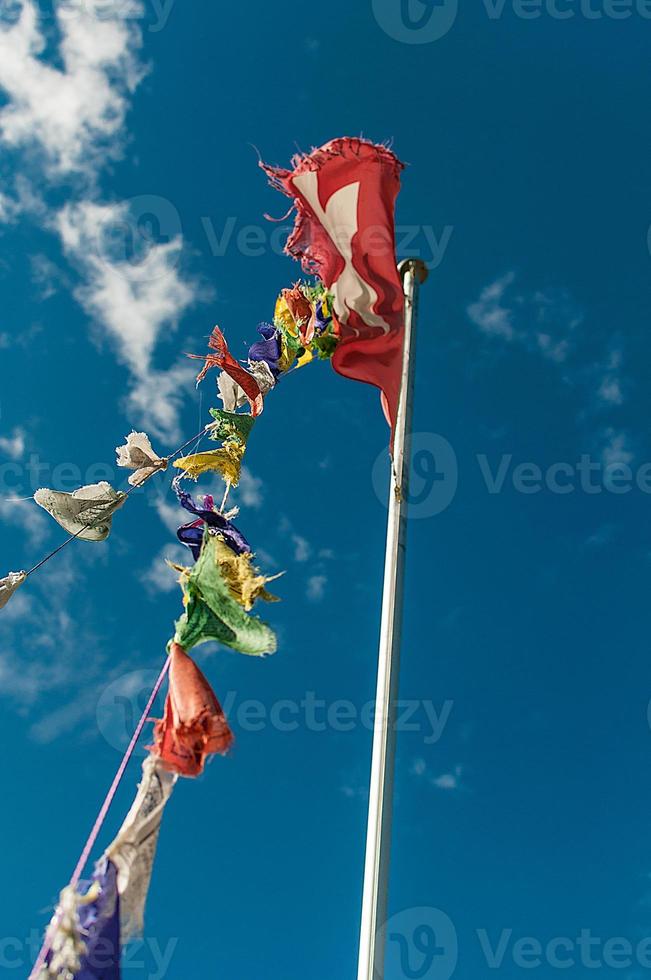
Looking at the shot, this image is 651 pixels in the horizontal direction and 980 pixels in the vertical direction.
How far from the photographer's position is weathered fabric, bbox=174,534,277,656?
4949mm

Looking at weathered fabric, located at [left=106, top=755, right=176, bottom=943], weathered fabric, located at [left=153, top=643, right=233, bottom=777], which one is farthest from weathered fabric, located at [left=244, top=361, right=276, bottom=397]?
weathered fabric, located at [left=106, top=755, right=176, bottom=943]

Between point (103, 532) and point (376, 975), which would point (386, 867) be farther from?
point (103, 532)

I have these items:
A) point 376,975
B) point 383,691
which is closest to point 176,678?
point 383,691

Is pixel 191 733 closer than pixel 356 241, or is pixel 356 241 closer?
pixel 191 733

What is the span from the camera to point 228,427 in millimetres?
7238

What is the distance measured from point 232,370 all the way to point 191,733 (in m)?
3.67

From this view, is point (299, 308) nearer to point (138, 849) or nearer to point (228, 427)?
point (228, 427)

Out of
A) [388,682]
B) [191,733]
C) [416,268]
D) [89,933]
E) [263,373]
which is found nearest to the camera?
[89,933]

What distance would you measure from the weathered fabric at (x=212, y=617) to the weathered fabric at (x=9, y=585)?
1882 mm

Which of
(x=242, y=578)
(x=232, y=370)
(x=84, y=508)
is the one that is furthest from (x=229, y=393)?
(x=242, y=578)

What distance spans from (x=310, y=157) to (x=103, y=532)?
3.63m

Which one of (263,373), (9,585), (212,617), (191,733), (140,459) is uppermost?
(263,373)

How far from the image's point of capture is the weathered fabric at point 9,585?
6.32 meters

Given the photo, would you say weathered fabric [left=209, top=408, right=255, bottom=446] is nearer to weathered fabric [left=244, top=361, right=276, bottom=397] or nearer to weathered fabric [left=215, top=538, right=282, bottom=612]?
weathered fabric [left=244, top=361, right=276, bottom=397]
